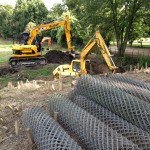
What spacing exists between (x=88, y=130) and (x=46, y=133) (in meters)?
0.72

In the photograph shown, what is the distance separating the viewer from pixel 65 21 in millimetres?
18875

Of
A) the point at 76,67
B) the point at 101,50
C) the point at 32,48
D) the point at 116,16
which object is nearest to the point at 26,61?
the point at 32,48

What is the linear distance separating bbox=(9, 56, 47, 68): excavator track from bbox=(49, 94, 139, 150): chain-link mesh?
44.0ft

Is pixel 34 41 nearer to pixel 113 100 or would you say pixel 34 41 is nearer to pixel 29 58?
pixel 29 58

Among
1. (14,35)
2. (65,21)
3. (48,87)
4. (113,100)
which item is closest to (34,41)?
(65,21)

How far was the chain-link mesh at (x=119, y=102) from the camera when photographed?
478cm

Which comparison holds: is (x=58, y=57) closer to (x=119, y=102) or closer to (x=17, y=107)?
(x=17, y=107)

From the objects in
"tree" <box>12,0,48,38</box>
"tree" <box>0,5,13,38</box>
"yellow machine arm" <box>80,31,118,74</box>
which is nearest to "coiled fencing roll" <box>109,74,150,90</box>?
"yellow machine arm" <box>80,31,118,74</box>

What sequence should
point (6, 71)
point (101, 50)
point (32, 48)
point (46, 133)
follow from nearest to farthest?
point (46, 133)
point (101, 50)
point (6, 71)
point (32, 48)

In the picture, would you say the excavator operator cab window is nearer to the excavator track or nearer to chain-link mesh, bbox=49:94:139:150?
the excavator track

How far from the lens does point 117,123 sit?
16.0ft

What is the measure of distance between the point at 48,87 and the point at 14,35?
42125 millimetres

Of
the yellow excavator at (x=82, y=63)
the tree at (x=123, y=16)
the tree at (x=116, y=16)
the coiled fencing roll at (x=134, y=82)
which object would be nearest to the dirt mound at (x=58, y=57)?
the tree at (x=116, y=16)

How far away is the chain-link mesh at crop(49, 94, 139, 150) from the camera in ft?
13.1
